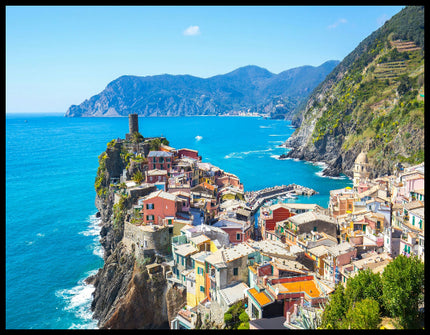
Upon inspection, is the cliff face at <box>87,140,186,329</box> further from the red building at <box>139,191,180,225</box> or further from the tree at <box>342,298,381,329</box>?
the tree at <box>342,298,381,329</box>

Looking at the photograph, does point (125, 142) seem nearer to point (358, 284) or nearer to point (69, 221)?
point (69, 221)

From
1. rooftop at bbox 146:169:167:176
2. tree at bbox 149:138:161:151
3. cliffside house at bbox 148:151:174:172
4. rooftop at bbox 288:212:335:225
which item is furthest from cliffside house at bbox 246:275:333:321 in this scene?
tree at bbox 149:138:161:151

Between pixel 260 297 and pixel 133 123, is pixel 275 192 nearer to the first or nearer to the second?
pixel 133 123

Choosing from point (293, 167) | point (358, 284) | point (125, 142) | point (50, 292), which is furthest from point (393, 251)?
point (293, 167)

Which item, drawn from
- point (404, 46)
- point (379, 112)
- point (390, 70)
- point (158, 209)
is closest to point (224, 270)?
point (158, 209)

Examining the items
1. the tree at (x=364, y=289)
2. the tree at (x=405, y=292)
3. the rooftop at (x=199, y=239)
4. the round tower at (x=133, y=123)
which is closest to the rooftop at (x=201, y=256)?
the rooftop at (x=199, y=239)

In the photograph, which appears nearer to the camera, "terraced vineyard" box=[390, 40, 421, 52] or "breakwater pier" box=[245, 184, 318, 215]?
"breakwater pier" box=[245, 184, 318, 215]
